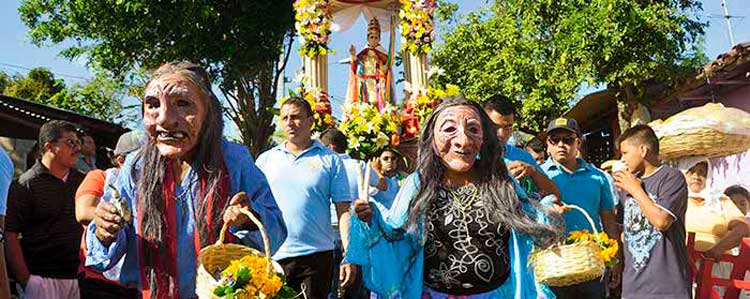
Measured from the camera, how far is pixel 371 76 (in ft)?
34.1

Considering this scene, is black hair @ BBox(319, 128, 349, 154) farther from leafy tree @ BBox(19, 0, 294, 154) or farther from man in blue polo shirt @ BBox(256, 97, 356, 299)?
leafy tree @ BBox(19, 0, 294, 154)

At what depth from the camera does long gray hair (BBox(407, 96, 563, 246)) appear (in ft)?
10.3

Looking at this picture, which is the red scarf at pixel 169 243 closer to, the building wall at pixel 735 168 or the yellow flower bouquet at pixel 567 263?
the yellow flower bouquet at pixel 567 263

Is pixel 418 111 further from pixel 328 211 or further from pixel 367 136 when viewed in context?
pixel 328 211

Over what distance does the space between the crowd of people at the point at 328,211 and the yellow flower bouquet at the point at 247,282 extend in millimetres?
219

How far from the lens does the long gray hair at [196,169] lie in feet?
8.04

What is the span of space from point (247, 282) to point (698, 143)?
565 cm

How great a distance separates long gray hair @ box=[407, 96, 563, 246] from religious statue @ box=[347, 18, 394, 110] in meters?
6.75

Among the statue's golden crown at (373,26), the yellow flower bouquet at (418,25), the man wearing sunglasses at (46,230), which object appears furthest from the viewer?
the statue's golden crown at (373,26)

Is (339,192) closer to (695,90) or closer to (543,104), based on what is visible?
(695,90)

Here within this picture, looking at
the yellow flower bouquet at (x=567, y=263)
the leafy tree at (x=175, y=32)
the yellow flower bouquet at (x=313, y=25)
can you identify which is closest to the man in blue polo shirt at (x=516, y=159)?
the yellow flower bouquet at (x=567, y=263)

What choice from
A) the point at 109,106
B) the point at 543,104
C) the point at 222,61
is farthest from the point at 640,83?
the point at 109,106

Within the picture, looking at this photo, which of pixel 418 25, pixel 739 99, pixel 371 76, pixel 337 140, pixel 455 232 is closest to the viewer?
pixel 455 232

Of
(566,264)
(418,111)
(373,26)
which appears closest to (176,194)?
(566,264)
